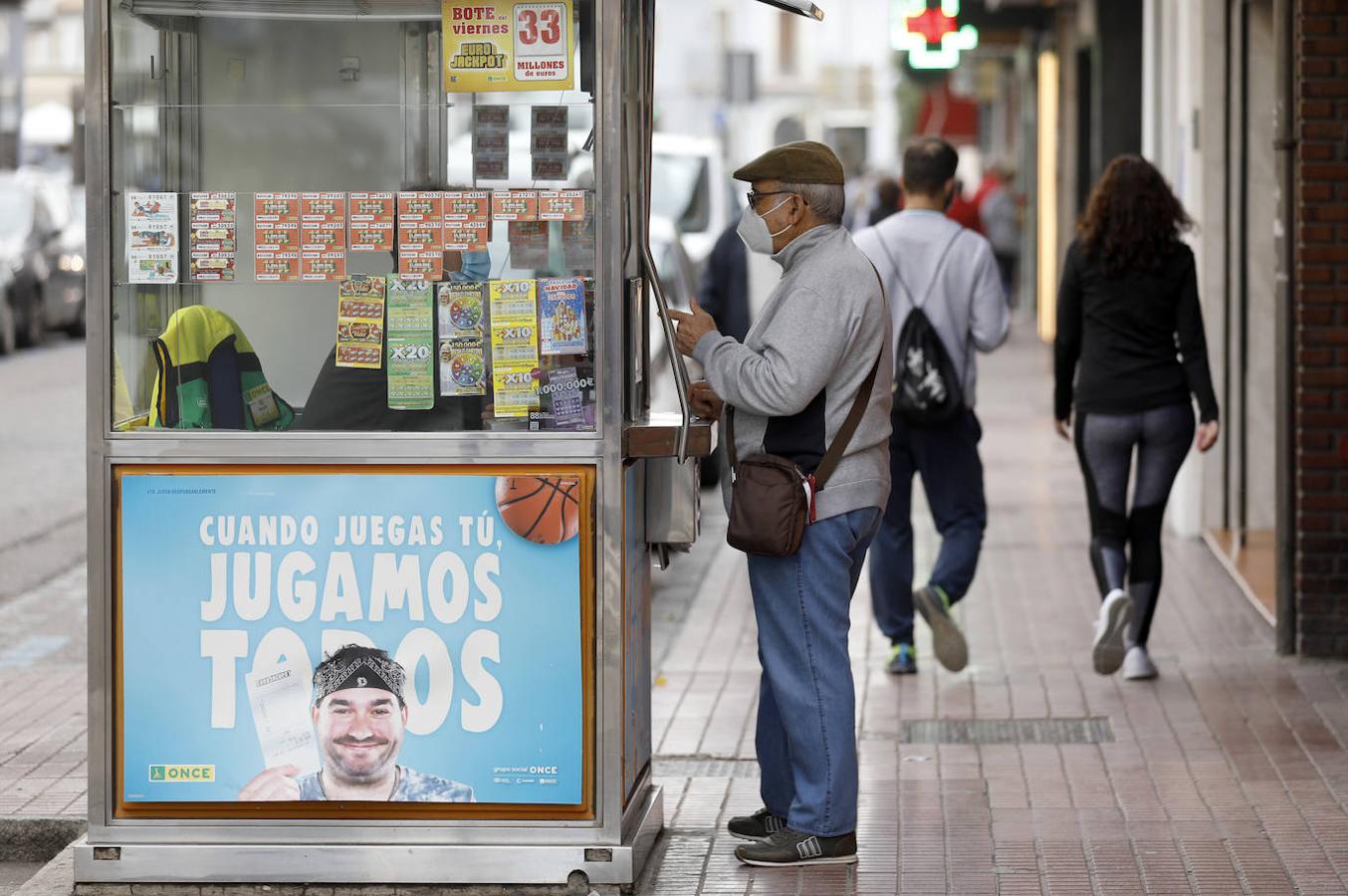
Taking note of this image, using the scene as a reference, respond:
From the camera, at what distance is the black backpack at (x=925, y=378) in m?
7.69

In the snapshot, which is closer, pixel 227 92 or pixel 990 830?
pixel 227 92

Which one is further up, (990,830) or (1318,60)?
(1318,60)

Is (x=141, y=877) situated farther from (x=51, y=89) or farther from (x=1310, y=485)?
(x=51, y=89)

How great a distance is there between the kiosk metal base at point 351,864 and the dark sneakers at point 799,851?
15.2 inches

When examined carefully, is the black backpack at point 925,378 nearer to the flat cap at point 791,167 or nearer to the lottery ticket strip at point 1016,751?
the lottery ticket strip at point 1016,751

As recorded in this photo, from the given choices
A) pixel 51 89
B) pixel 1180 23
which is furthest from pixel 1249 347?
pixel 51 89

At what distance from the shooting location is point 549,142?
529 cm

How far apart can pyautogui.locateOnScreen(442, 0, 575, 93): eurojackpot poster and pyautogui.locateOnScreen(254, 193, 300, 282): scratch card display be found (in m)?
0.53

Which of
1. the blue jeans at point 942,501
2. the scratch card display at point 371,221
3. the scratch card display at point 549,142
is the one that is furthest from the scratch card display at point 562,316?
the blue jeans at point 942,501

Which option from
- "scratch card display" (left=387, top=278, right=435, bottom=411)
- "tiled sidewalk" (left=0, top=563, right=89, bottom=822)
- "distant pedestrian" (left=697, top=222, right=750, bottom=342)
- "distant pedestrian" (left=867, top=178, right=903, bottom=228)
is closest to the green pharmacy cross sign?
"distant pedestrian" (left=697, top=222, right=750, bottom=342)

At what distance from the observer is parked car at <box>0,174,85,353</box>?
22844mm

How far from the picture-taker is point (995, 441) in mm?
16062

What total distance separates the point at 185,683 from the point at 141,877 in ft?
1.64

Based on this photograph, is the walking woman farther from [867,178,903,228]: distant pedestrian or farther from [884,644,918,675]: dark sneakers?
[867,178,903,228]: distant pedestrian
